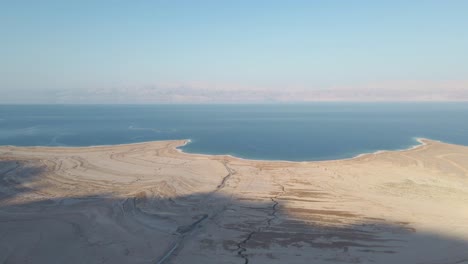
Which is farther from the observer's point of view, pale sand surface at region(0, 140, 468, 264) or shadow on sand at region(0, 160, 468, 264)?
pale sand surface at region(0, 140, 468, 264)

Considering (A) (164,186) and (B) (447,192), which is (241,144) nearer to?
(A) (164,186)

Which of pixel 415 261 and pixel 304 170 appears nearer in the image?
pixel 415 261

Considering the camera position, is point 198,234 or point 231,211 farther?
point 231,211

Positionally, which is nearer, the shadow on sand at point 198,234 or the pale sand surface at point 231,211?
the shadow on sand at point 198,234

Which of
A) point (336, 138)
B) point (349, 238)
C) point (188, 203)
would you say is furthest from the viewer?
point (336, 138)

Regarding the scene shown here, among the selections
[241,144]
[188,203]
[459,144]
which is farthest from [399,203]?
[459,144]

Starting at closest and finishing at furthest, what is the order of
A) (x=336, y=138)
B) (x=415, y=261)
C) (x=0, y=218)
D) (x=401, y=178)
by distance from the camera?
(x=415, y=261)
(x=0, y=218)
(x=401, y=178)
(x=336, y=138)

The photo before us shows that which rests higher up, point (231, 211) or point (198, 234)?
point (231, 211)
